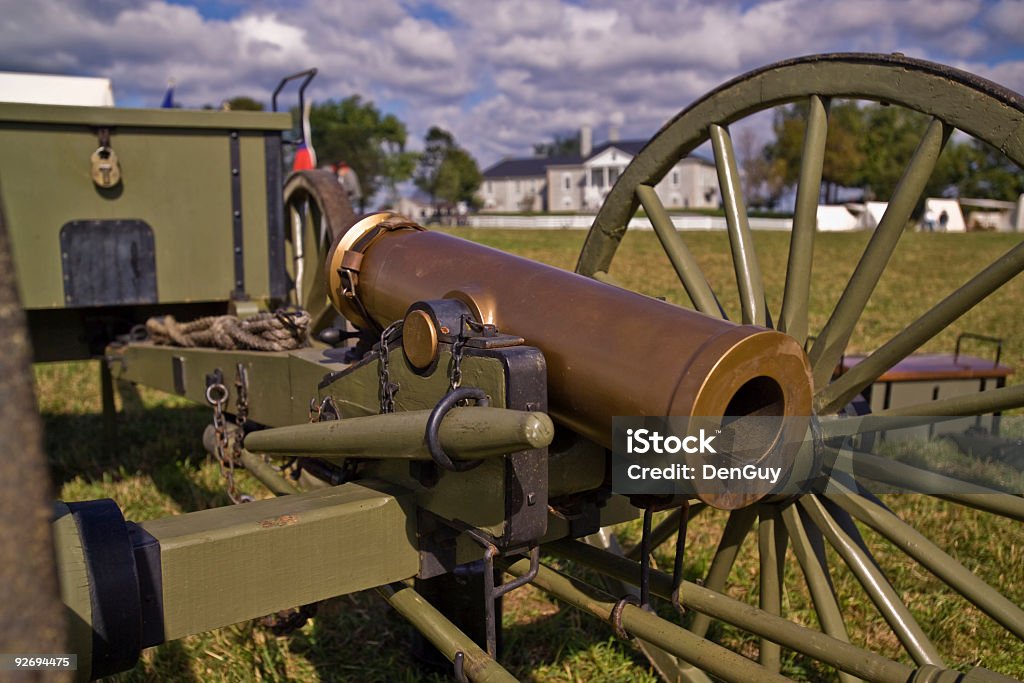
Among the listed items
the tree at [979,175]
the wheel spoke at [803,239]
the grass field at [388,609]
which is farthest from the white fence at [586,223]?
the wheel spoke at [803,239]

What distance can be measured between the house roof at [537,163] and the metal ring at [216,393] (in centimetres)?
7578

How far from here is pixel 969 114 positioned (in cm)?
206

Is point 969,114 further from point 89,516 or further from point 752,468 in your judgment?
point 89,516

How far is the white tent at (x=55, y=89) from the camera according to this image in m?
6.48

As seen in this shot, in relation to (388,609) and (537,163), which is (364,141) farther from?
(388,609)

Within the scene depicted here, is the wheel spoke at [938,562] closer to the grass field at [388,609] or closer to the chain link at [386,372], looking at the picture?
the grass field at [388,609]

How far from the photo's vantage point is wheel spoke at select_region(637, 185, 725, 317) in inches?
111

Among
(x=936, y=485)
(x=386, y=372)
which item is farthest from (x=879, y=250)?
(x=386, y=372)

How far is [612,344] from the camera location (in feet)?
5.93

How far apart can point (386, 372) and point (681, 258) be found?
1159 millimetres

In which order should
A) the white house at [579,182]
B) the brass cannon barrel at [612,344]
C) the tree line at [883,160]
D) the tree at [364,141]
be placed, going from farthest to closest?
1. the white house at [579,182]
2. the tree at [364,141]
3. the tree line at [883,160]
4. the brass cannon barrel at [612,344]

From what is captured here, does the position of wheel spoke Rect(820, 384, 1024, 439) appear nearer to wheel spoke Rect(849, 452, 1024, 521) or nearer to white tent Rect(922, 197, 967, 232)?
wheel spoke Rect(849, 452, 1024, 521)

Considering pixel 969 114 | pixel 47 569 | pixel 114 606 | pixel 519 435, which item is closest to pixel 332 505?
pixel 114 606

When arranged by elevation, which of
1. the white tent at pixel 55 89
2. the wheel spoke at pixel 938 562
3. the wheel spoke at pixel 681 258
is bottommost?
the wheel spoke at pixel 938 562
